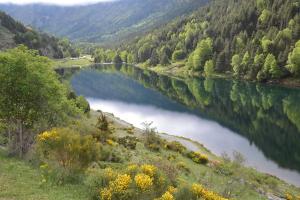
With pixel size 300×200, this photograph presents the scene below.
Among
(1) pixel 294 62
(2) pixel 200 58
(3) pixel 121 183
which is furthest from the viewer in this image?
(2) pixel 200 58

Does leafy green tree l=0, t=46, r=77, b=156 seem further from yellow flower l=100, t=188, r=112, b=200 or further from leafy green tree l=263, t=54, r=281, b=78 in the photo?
leafy green tree l=263, t=54, r=281, b=78

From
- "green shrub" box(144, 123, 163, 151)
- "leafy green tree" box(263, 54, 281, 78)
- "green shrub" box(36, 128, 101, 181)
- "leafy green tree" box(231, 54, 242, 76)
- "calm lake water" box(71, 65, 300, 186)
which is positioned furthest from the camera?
"leafy green tree" box(231, 54, 242, 76)

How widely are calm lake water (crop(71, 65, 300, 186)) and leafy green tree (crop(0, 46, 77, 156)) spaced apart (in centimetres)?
3254

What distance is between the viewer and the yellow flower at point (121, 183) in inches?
836

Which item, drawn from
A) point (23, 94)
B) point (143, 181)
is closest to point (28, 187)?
point (143, 181)

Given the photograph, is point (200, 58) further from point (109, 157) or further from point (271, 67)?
point (109, 157)

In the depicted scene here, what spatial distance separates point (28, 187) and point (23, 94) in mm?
12054

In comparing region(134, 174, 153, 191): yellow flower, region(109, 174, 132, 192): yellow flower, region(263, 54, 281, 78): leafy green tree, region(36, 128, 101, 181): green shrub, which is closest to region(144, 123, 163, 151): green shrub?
region(36, 128, 101, 181): green shrub

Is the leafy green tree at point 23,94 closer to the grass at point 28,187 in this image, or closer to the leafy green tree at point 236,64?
the grass at point 28,187

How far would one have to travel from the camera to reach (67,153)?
2659cm

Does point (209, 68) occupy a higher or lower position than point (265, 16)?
lower

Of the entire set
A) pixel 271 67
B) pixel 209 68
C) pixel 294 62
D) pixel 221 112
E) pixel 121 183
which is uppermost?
pixel 294 62

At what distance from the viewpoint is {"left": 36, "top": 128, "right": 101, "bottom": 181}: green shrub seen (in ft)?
86.6

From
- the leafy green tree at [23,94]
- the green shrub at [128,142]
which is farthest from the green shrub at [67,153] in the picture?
the green shrub at [128,142]
